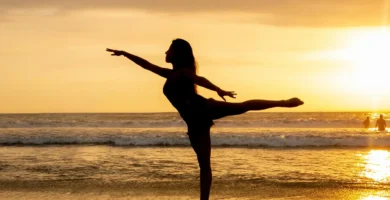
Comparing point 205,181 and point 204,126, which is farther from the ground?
point 204,126

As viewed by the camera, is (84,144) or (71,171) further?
(84,144)

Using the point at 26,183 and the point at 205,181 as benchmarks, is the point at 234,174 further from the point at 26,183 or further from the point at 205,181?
the point at 205,181

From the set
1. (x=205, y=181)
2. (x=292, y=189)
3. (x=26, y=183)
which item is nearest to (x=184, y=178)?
(x=292, y=189)

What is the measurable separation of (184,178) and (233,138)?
1178cm

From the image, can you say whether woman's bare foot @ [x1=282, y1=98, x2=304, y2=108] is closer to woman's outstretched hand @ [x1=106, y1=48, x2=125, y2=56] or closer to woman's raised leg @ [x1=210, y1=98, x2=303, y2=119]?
woman's raised leg @ [x1=210, y1=98, x2=303, y2=119]

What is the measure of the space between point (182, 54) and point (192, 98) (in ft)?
1.68

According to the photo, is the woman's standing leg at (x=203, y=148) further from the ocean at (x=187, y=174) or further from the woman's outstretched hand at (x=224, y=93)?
the ocean at (x=187, y=174)

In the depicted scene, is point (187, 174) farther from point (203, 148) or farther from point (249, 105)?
point (249, 105)

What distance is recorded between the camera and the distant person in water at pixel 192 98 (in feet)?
19.1

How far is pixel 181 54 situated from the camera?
20.0ft

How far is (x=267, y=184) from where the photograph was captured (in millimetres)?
11562

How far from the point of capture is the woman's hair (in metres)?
6.07

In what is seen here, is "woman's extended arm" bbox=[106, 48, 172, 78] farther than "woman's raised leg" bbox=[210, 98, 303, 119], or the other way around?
"woman's extended arm" bbox=[106, 48, 172, 78]

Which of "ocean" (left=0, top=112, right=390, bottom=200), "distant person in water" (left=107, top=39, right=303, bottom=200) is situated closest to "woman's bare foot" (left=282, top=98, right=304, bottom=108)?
"distant person in water" (left=107, top=39, right=303, bottom=200)
